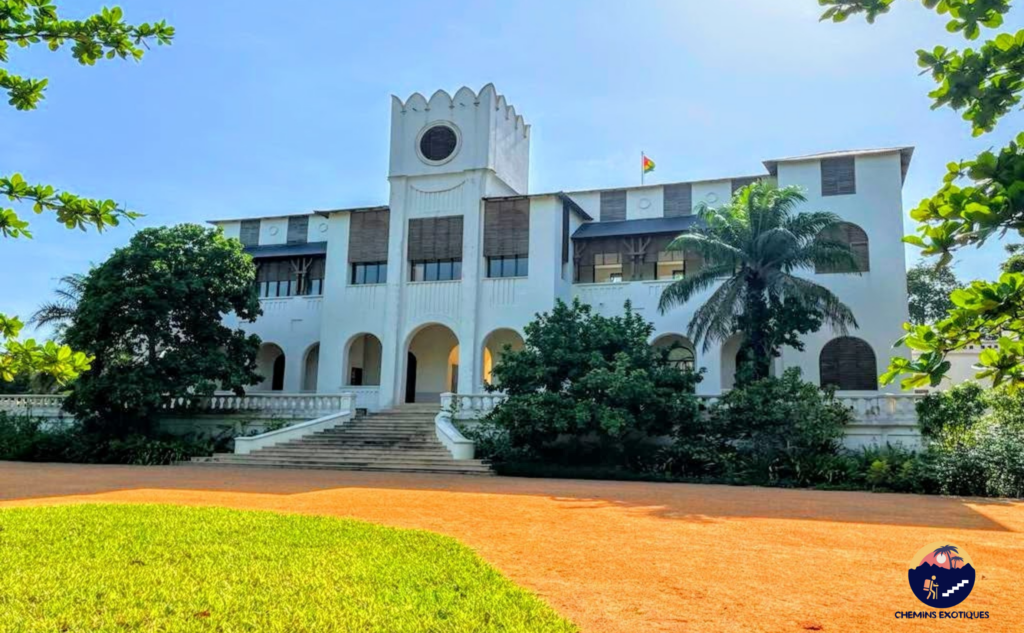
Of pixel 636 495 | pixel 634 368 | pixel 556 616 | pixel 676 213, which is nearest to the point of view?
pixel 556 616

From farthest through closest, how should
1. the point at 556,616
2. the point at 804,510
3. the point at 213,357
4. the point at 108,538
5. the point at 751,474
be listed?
the point at 213,357 → the point at 751,474 → the point at 804,510 → the point at 108,538 → the point at 556,616

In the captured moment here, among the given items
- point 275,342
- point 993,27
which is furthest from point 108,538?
point 275,342

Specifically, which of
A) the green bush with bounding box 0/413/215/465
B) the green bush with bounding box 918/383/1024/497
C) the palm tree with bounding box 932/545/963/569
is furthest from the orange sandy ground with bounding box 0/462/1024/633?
the green bush with bounding box 0/413/215/465

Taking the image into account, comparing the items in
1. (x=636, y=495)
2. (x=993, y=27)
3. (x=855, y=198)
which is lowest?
(x=636, y=495)

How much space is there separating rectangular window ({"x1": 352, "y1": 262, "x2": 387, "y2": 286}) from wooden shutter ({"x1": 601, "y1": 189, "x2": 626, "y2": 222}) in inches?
369

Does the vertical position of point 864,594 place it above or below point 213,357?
below

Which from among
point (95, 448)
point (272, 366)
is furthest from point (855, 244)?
point (95, 448)

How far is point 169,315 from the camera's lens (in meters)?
24.3

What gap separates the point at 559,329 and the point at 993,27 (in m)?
18.3

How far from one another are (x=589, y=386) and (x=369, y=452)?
7019 mm

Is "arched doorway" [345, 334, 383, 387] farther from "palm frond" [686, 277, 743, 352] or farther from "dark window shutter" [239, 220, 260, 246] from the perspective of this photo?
"palm frond" [686, 277, 743, 352]

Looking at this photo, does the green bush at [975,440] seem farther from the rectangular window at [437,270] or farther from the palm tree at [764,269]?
the rectangular window at [437,270]

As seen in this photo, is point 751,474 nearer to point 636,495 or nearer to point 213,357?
point 636,495

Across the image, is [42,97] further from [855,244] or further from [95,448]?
[855,244]
